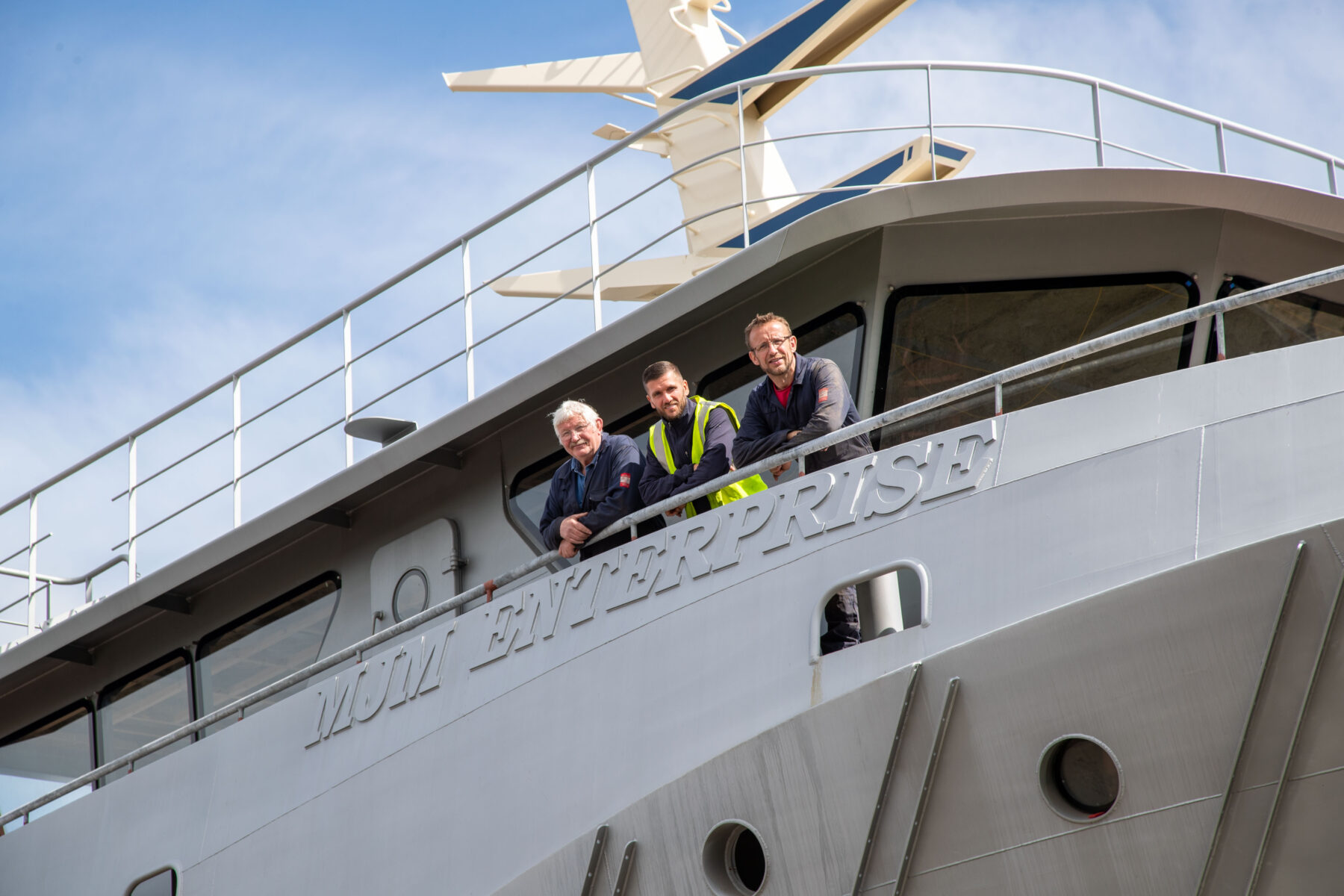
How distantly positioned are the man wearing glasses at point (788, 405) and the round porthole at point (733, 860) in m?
1.62

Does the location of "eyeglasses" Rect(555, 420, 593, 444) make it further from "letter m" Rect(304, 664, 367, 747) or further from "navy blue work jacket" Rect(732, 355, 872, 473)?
"letter m" Rect(304, 664, 367, 747)

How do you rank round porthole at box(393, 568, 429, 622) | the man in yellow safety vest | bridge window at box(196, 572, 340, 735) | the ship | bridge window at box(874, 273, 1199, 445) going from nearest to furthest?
the ship → the man in yellow safety vest → bridge window at box(874, 273, 1199, 445) → round porthole at box(393, 568, 429, 622) → bridge window at box(196, 572, 340, 735)

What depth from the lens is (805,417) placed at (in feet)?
21.2

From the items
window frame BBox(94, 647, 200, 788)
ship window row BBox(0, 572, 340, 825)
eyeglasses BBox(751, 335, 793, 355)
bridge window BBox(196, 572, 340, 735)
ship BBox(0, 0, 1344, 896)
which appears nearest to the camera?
ship BBox(0, 0, 1344, 896)

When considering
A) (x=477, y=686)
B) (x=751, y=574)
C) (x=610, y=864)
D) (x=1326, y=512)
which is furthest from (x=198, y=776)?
(x=1326, y=512)

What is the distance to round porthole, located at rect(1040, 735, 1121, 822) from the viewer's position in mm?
4672

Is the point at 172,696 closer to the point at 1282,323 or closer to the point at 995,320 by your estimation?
the point at 995,320

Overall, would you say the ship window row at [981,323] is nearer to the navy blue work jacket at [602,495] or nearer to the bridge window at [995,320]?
the bridge window at [995,320]

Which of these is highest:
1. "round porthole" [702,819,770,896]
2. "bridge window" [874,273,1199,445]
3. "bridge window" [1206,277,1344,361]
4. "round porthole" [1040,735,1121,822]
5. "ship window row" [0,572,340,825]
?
"ship window row" [0,572,340,825]

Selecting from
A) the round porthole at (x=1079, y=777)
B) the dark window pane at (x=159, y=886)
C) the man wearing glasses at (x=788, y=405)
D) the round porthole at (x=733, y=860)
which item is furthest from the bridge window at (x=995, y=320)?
the dark window pane at (x=159, y=886)

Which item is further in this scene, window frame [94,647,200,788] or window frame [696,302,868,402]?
window frame [94,647,200,788]

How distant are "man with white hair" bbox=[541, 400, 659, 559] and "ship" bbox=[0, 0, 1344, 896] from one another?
155mm

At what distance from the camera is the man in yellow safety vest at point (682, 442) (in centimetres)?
669

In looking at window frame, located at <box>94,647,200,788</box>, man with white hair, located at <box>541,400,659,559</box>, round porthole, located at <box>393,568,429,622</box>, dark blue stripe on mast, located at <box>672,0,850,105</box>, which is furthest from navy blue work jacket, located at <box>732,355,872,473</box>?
dark blue stripe on mast, located at <box>672,0,850,105</box>
